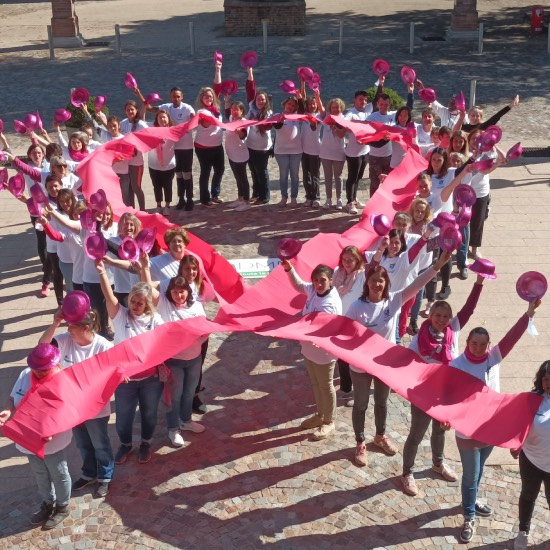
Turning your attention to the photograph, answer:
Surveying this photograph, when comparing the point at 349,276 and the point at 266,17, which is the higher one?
the point at 266,17

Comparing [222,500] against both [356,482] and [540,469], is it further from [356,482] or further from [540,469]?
[540,469]

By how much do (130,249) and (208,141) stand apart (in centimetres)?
503

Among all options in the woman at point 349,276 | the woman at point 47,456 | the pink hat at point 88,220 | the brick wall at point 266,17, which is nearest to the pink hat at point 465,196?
the woman at point 349,276

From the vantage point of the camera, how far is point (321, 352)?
24.7 feet

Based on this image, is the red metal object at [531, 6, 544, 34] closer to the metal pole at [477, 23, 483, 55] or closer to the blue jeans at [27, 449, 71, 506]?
the metal pole at [477, 23, 483, 55]

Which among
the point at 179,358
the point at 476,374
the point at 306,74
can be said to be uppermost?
the point at 306,74

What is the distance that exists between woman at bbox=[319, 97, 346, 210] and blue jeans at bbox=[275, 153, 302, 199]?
0.40 m

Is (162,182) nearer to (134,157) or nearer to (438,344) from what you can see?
(134,157)

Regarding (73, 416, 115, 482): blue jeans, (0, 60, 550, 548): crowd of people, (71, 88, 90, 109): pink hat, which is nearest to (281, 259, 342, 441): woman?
(0, 60, 550, 548): crowd of people

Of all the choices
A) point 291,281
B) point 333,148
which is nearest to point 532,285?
point 291,281

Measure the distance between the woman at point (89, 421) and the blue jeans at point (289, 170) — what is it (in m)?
6.17

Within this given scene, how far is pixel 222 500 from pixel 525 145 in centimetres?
1064

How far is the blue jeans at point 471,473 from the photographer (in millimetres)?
6488

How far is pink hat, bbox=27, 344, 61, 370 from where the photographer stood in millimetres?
6316
